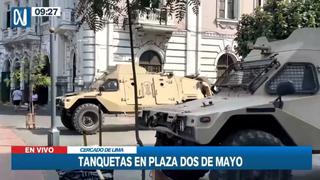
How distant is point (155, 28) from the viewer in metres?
33.0

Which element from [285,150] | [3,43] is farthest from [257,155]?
[3,43]

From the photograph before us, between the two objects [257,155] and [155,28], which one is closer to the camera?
[257,155]

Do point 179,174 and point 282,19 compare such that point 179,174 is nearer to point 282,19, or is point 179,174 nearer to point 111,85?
point 282,19

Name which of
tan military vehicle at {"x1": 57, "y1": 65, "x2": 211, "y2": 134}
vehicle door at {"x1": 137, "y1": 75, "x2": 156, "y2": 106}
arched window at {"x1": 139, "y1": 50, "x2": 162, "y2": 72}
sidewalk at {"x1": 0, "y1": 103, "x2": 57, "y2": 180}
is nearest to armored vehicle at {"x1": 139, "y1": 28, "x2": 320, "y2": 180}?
sidewalk at {"x1": 0, "y1": 103, "x2": 57, "y2": 180}

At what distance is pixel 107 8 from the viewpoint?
255 inches

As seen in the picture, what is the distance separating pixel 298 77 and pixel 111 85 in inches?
539

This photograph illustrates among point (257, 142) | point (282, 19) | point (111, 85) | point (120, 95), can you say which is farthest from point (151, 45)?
point (257, 142)

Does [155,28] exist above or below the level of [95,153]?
above

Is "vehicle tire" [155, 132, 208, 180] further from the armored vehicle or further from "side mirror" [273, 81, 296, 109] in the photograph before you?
"side mirror" [273, 81, 296, 109]

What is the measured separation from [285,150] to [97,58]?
91.3 feet

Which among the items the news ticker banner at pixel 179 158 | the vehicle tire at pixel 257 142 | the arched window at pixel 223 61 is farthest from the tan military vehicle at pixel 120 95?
the news ticker banner at pixel 179 158

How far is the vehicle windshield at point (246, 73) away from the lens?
27.4 feet

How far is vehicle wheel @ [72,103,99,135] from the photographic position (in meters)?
20.4

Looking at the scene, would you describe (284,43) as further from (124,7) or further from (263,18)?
(263,18)
